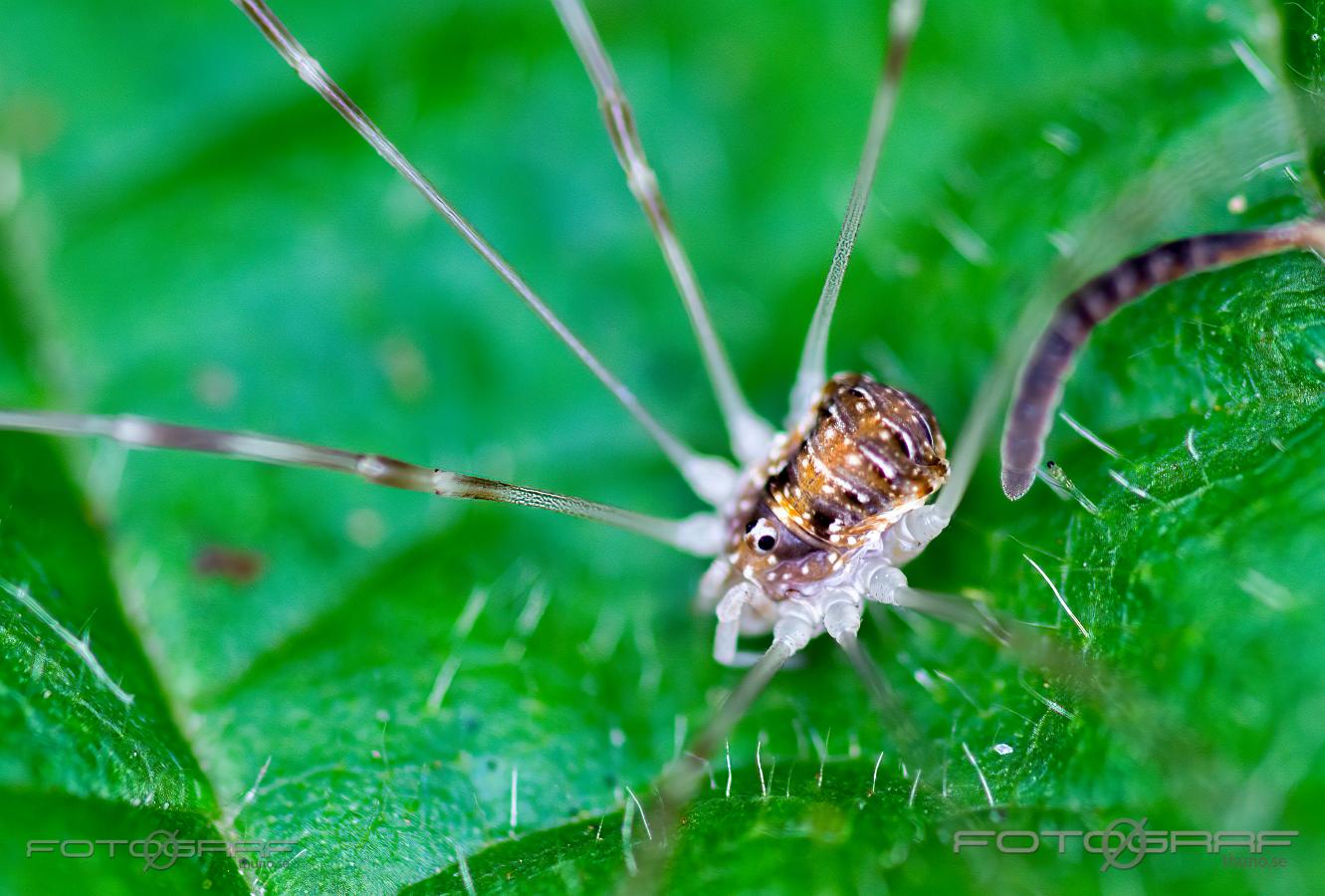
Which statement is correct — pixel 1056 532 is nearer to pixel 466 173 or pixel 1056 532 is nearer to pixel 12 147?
pixel 466 173

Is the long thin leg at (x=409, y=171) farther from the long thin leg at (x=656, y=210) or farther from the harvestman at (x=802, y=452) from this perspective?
the long thin leg at (x=656, y=210)

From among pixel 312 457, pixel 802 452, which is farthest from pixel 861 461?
pixel 312 457

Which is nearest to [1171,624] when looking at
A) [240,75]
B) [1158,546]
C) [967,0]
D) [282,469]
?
[1158,546]
